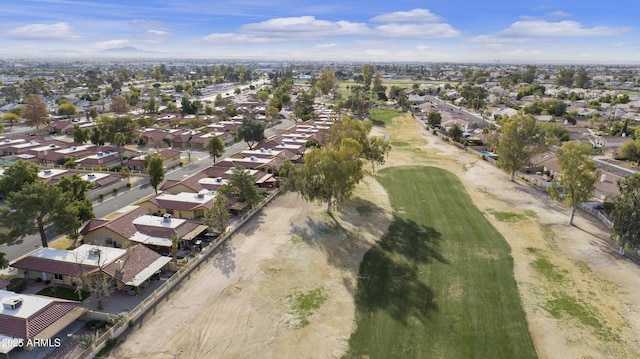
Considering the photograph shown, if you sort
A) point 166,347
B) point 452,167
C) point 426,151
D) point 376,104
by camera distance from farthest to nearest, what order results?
point 376,104
point 426,151
point 452,167
point 166,347

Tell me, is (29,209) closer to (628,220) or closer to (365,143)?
(365,143)

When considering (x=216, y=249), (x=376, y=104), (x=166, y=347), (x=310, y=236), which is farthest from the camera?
(x=376, y=104)

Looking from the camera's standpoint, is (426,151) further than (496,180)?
Yes

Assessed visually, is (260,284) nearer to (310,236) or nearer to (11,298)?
(310,236)

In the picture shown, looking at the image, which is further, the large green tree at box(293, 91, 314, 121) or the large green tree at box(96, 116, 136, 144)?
the large green tree at box(293, 91, 314, 121)

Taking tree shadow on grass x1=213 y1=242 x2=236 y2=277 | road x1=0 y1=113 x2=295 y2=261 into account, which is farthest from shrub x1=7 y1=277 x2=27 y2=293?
tree shadow on grass x1=213 y1=242 x2=236 y2=277

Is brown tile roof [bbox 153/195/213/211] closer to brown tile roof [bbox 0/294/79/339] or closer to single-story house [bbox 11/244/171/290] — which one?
single-story house [bbox 11/244/171/290]

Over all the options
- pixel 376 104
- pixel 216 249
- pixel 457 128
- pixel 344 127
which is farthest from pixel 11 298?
pixel 376 104
